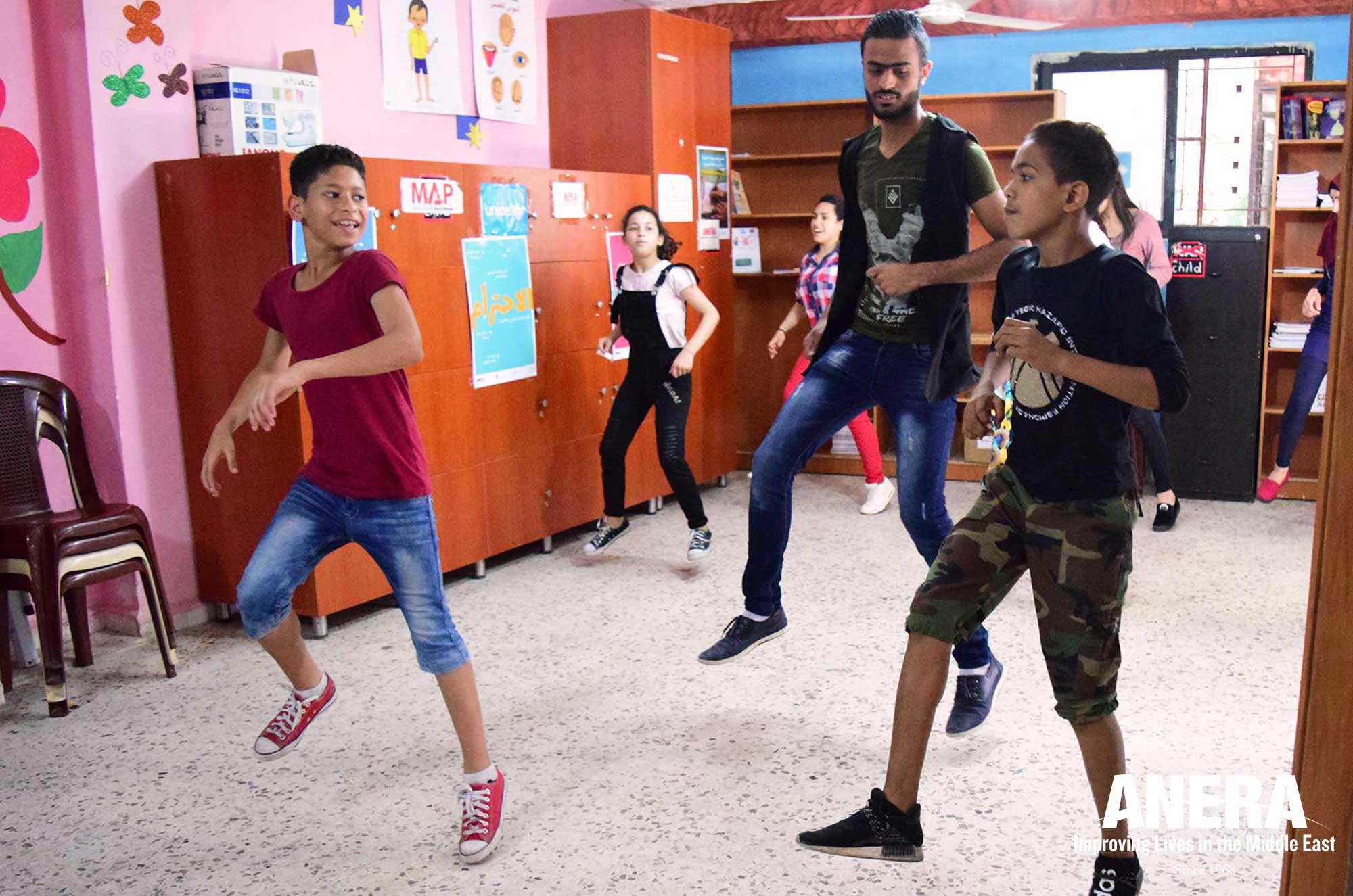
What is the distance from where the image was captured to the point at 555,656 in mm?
3725

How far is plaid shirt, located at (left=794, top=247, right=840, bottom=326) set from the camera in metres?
5.82

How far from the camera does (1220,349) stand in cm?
577

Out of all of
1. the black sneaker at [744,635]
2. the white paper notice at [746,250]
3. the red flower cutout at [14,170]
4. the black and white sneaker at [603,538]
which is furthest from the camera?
the white paper notice at [746,250]

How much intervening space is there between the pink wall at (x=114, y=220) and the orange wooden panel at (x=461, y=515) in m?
0.84

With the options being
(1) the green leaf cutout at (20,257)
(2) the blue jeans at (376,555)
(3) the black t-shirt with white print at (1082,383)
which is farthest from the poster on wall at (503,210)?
(3) the black t-shirt with white print at (1082,383)

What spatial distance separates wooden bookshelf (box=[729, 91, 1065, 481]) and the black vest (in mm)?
3592

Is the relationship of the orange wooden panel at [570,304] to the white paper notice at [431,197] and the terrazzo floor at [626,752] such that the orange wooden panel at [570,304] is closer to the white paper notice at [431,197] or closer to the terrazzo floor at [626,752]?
the white paper notice at [431,197]

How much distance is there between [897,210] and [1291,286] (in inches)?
159

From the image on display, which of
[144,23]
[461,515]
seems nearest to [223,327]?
[144,23]

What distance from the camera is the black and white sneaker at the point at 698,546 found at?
482cm

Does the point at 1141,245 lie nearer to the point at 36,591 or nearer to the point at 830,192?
the point at 830,192

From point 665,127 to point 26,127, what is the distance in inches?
112

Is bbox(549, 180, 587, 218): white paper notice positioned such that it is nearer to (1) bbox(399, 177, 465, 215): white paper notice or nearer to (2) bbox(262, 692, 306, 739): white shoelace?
(1) bbox(399, 177, 465, 215): white paper notice

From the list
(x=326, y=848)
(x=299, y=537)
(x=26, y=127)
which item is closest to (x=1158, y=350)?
(x=299, y=537)
